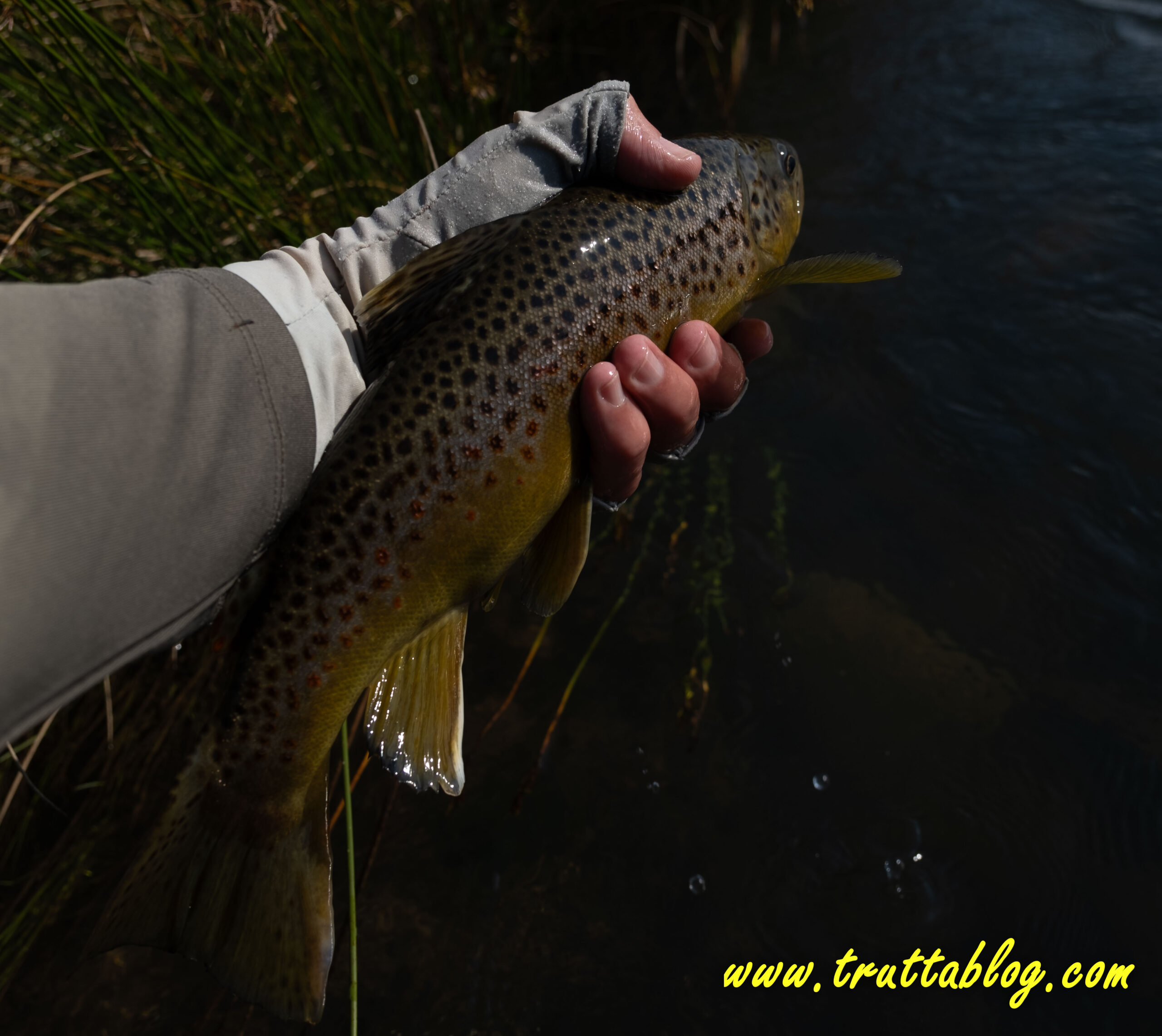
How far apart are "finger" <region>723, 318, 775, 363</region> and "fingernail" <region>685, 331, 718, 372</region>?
32cm

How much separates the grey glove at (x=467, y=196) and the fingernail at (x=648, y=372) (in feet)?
1.94

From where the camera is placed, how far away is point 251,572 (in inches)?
70.1

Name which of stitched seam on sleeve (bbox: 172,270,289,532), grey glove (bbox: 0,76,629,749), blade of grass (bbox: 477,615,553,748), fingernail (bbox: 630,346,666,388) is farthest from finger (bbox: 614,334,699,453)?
blade of grass (bbox: 477,615,553,748)

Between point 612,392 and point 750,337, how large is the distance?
2.45 ft

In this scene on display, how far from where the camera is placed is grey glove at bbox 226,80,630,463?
2225 millimetres

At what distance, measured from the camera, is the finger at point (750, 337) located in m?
2.47

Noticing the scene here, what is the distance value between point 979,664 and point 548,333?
2.36m

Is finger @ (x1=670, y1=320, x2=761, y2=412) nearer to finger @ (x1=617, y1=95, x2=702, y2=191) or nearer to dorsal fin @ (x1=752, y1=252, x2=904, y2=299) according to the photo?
dorsal fin @ (x1=752, y1=252, x2=904, y2=299)

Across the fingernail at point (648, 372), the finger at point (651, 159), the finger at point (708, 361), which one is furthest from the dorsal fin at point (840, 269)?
the fingernail at point (648, 372)

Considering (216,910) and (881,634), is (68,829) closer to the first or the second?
(216,910)

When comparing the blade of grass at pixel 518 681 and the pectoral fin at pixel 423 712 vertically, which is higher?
the pectoral fin at pixel 423 712

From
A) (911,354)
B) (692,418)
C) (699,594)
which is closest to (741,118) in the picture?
(911,354)

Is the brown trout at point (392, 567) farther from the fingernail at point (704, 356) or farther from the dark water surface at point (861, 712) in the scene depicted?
the dark water surface at point (861, 712)

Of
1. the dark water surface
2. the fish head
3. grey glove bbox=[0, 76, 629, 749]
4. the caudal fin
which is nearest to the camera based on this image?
grey glove bbox=[0, 76, 629, 749]
